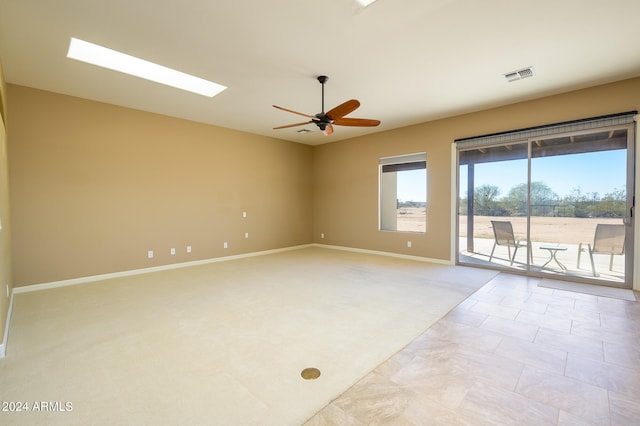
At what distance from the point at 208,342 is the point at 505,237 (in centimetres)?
522

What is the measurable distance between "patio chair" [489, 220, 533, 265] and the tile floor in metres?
1.86

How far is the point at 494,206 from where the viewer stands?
210 inches

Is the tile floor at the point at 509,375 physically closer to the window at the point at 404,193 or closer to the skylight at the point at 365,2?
the skylight at the point at 365,2

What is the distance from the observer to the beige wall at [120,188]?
4.20 metres

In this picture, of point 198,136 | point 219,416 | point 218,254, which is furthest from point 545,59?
point 218,254

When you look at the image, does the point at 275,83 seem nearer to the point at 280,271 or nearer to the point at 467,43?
the point at 467,43

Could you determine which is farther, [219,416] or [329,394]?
[329,394]

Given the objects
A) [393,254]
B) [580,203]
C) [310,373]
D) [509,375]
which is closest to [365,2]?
[310,373]

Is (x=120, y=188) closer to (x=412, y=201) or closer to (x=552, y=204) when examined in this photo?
(x=412, y=201)

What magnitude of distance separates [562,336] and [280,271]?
402 cm

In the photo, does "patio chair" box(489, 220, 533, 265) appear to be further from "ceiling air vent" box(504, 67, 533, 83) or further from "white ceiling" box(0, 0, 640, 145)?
"ceiling air vent" box(504, 67, 533, 83)

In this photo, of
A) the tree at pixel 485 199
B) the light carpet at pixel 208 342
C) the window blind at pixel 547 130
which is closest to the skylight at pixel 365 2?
the light carpet at pixel 208 342

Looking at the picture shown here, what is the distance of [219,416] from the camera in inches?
66.3

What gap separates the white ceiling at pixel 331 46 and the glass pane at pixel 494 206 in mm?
1057
